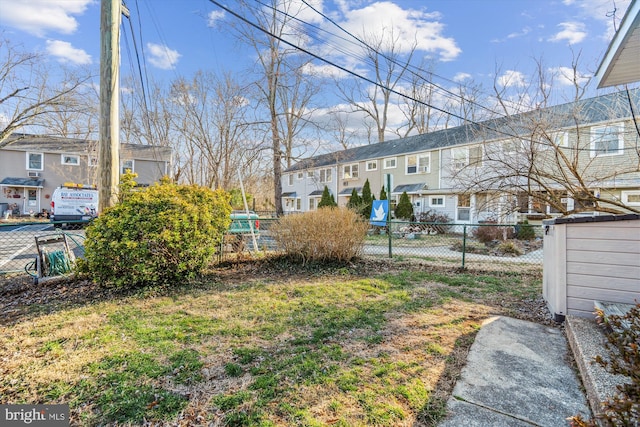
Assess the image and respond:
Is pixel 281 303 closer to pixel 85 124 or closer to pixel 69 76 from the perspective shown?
pixel 69 76

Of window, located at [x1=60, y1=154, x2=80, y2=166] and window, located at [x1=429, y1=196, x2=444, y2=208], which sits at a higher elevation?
window, located at [x1=60, y1=154, x2=80, y2=166]

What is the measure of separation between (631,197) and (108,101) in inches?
689

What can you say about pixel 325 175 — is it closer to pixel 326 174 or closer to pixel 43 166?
pixel 326 174

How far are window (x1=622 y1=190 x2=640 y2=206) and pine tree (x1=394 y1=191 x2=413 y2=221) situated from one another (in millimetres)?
8840

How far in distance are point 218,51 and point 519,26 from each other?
11.7m

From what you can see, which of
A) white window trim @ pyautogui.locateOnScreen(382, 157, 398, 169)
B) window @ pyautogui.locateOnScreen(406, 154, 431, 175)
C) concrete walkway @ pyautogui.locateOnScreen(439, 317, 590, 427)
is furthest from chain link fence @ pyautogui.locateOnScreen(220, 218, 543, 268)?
white window trim @ pyautogui.locateOnScreen(382, 157, 398, 169)

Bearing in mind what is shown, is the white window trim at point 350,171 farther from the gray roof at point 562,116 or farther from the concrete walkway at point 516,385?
the concrete walkway at point 516,385

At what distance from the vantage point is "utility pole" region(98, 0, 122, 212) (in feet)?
16.7

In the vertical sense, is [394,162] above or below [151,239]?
above

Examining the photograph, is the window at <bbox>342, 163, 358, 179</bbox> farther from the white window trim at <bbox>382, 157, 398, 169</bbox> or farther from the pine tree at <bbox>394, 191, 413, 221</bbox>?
the pine tree at <bbox>394, 191, 413, 221</bbox>

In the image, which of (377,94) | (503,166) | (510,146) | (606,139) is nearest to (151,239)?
(503,166)

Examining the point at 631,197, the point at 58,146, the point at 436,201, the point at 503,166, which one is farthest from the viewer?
the point at 58,146

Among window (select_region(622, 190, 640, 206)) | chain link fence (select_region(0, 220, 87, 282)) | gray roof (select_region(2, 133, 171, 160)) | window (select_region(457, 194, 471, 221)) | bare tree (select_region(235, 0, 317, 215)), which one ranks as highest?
bare tree (select_region(235, 0, 317, 215))

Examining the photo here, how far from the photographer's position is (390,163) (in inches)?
847
